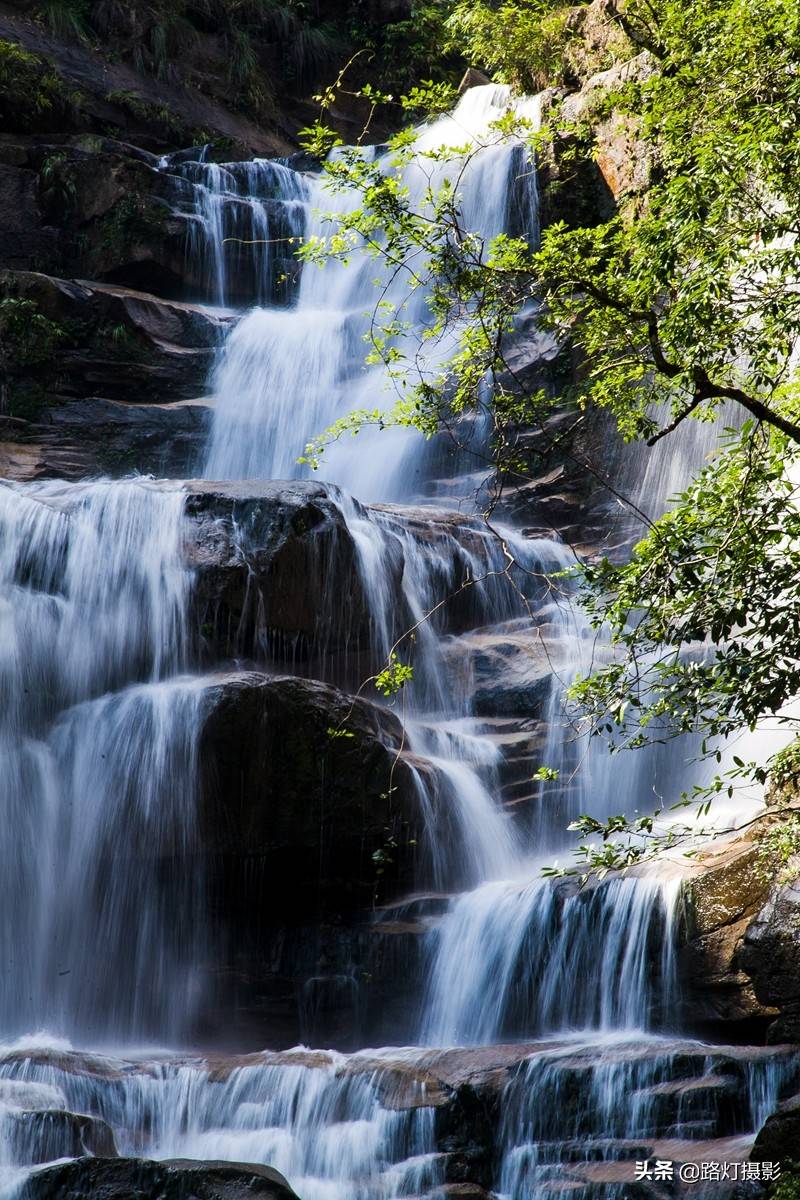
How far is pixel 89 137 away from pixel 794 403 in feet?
59.6

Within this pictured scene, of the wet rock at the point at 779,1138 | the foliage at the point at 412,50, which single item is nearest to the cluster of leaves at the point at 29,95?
the foliage at the point at 412,50

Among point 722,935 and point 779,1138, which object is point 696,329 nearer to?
point 779,1138

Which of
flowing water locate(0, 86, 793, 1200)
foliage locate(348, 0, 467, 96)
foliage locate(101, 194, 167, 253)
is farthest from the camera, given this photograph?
foliage locate(348, 0, 467, 96)

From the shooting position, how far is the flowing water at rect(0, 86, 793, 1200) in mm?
8086

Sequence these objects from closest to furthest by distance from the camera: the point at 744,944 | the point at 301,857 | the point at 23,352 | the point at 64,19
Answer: the point at 744,944 → the point at 301,857 → the point at 23,352 → the point at 64,19

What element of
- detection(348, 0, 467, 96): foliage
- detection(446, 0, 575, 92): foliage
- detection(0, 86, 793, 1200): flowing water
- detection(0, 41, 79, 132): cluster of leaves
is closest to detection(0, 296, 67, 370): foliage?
detection(0, 86, 793, 1200): flowing water

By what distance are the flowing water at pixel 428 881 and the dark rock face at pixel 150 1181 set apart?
35 centimetres

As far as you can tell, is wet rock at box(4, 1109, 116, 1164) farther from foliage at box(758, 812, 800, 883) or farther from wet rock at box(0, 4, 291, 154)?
wet rock at box(0, 4, 291, 154)

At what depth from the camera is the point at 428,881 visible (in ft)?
39.9

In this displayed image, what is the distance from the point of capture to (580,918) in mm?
10102

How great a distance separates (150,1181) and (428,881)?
18.3 feet

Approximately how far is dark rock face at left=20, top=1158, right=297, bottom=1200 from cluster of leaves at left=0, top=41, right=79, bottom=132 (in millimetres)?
19815

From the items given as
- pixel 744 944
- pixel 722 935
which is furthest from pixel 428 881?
pixel 744 944

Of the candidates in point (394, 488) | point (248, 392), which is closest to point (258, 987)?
point (394, 488)
